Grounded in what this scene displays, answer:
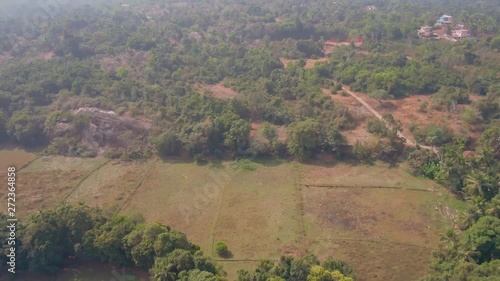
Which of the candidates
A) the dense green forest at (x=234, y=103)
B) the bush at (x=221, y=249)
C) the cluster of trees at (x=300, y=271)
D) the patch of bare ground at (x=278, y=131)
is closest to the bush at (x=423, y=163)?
the dense green forest at (x=234, y=103)

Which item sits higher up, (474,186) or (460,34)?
(474,186)

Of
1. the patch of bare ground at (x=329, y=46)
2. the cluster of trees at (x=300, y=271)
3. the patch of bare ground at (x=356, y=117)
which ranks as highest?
the cluster of trees at (x=300, y=271)

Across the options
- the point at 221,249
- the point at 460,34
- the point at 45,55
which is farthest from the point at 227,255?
the point at 460,34

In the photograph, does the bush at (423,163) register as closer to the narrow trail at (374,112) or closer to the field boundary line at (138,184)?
the narrow trail at (374,112)

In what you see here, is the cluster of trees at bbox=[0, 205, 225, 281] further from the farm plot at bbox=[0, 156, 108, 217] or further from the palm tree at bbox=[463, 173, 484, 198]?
the palm tree at bbox=[463, 173, 484, 198]

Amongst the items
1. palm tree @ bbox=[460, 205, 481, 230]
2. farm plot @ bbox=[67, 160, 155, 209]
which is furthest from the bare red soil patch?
farm plot @ bbox=[67, 160, 155, 209]

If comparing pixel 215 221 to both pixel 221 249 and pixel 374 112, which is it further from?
pixel 374 112
